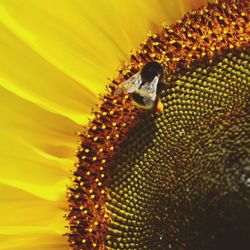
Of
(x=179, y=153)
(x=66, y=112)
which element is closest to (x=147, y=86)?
(x=179, y=153)

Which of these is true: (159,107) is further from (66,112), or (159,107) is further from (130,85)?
(66,112)

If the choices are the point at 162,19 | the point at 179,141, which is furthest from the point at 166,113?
the point at 162,19

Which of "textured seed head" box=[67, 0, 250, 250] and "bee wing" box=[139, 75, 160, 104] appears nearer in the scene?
"textured seed head" box=[67, 0, 250, 250]

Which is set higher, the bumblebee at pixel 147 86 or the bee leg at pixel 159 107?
the bumblebee at pixel 147 86

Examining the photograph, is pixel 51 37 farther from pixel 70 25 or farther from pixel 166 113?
pixel 166 113

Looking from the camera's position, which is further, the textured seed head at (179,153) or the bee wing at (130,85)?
the bee wing at (130,85)
